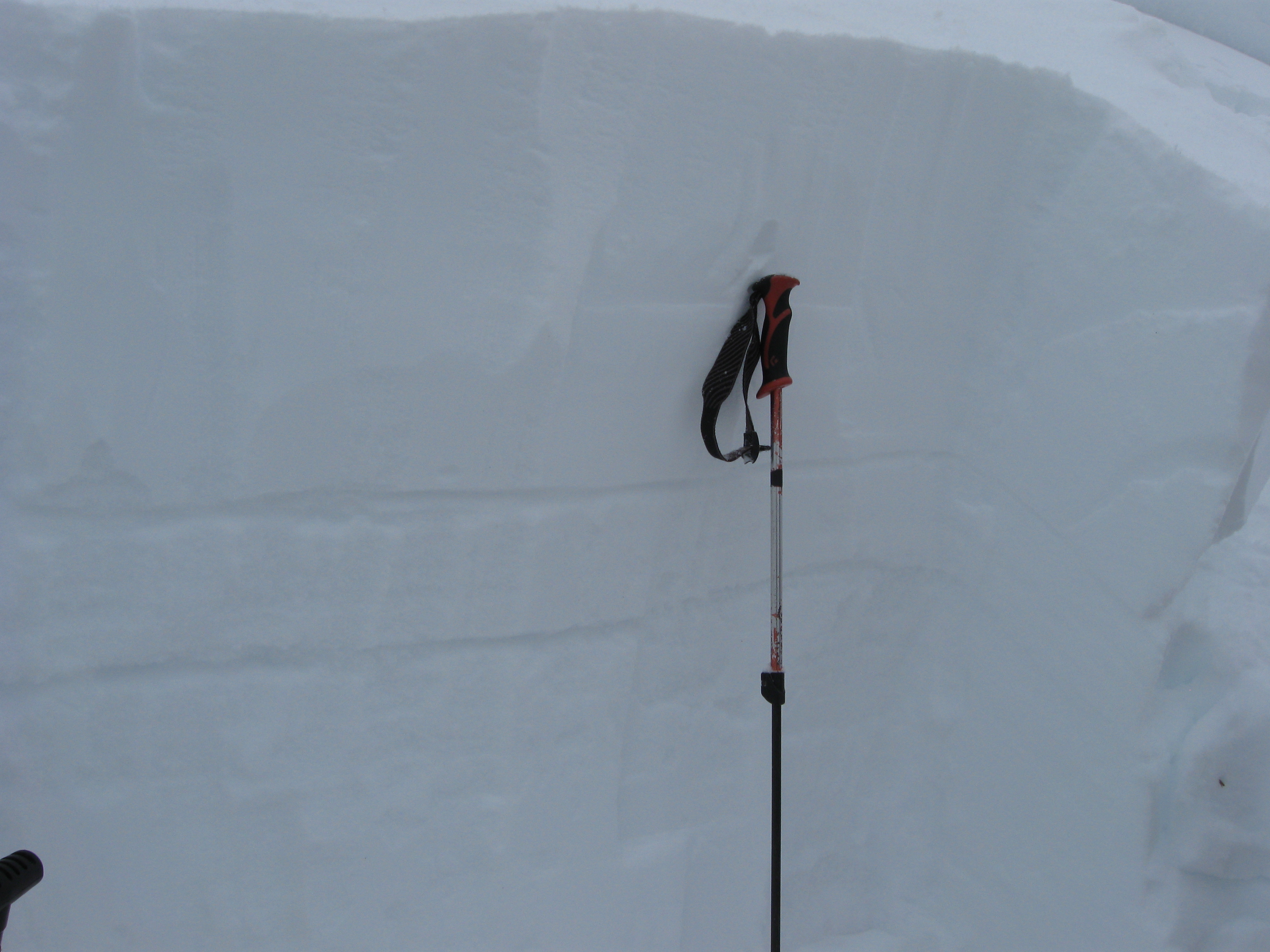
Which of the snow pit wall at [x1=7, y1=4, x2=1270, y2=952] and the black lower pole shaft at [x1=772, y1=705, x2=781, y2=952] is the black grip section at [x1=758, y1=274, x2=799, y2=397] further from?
the black lower pole shaft at [x1=772, y1=705, x2=781, y2=952]

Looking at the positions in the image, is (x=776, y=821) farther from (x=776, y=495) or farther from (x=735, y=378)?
(x=735, y=378)

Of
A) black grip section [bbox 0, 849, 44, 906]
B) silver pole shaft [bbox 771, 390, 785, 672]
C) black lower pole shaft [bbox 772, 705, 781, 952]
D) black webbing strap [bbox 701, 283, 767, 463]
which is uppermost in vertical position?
black webbing strap [bbox 701, 283, 767, 463]

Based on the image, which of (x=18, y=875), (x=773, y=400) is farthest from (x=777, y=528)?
(x=18, y=875)

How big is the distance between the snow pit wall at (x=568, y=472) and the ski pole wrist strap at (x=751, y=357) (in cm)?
5

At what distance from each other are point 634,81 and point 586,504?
0.77 metres

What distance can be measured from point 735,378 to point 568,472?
0.37m

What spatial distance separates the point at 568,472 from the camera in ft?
5.87

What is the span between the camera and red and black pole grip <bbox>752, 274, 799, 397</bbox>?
5.83 feet

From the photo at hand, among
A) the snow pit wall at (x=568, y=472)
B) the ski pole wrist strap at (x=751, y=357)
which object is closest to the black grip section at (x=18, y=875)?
the snow pit wall at (x=568, y=472)

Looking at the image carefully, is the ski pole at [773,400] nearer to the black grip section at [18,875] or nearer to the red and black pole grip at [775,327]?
the red and black pole grip at [775,327]

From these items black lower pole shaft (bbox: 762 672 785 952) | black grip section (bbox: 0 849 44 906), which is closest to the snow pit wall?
black lower pole shaft (bbox: 762 672 785 952)

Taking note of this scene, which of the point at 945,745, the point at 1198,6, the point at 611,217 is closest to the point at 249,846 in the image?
the point at 611,217

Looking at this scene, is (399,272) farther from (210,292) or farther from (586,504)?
(586,504)

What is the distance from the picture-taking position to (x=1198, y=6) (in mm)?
3693
